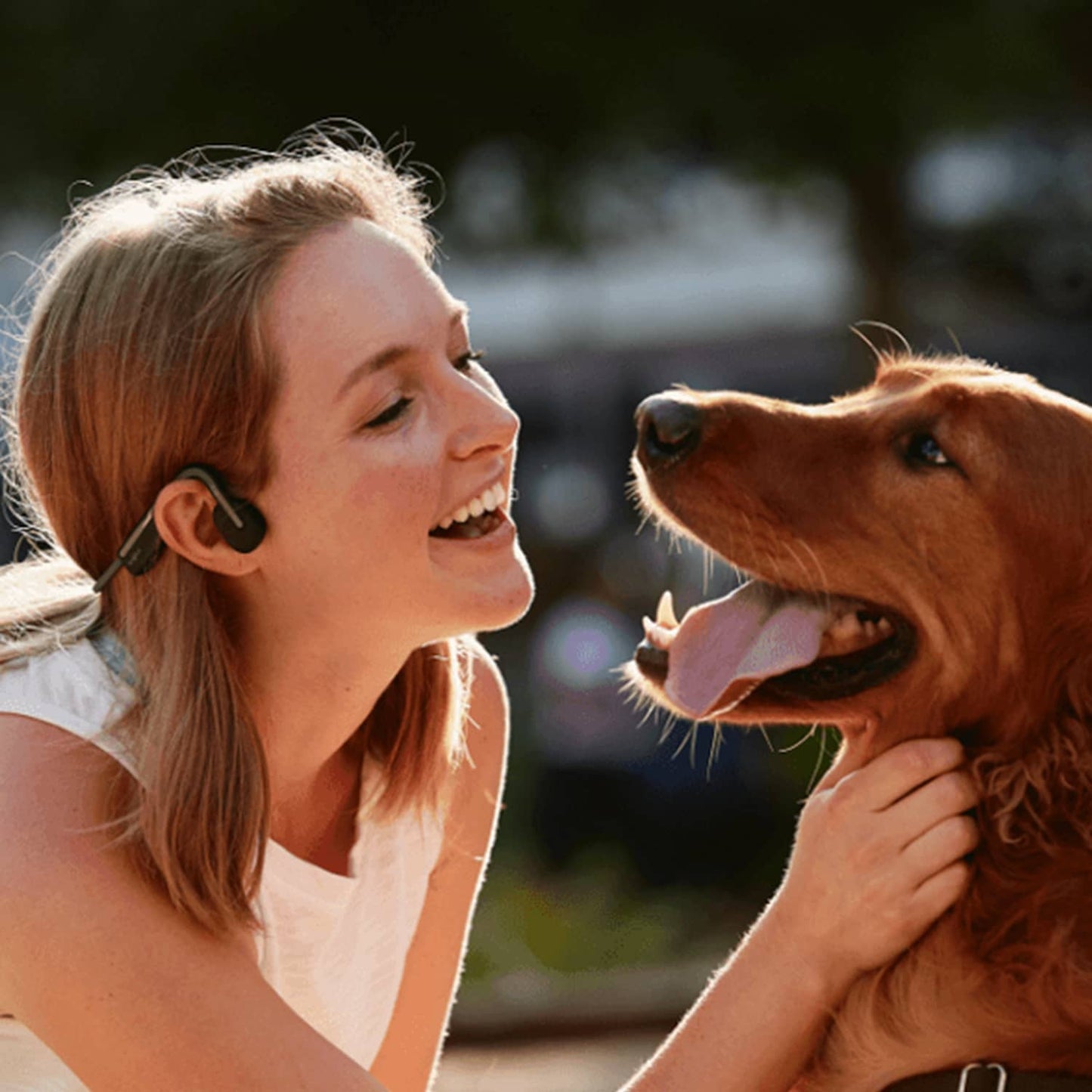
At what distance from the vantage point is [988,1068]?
88.4 inches

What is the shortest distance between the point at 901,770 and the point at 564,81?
4882mm

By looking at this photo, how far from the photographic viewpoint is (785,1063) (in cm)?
239

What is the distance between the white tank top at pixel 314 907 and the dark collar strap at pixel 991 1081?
96cm

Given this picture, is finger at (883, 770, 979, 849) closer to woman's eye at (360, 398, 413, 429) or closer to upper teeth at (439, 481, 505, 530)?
upper teeth at (439, 481, 505, 530)

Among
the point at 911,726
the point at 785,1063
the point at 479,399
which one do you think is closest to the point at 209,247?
the point at 479,399

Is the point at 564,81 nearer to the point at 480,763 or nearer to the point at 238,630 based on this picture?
the point at 480,763

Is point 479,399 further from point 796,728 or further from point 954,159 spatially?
point 954,159

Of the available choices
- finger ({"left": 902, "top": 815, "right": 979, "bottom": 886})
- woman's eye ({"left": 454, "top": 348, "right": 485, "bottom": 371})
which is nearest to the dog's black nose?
woman's eye ({"left": 454, "top": 348, "right": 485, "bottom": 371})

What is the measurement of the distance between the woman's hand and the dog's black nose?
1.77ft

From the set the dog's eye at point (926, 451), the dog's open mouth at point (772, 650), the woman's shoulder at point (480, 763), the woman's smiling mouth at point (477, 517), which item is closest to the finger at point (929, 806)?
the dog's open mouth at point (772, 650)

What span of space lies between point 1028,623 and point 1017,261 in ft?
17.0

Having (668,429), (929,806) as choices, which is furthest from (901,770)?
(668,429)

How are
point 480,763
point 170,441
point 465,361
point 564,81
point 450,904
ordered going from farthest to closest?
point 564,81
point 480,763
point 450,904
point 465,361
point 170,441

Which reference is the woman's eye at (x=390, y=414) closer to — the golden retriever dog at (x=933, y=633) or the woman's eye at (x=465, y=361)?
the woman's eye at (x=465, y=361)
